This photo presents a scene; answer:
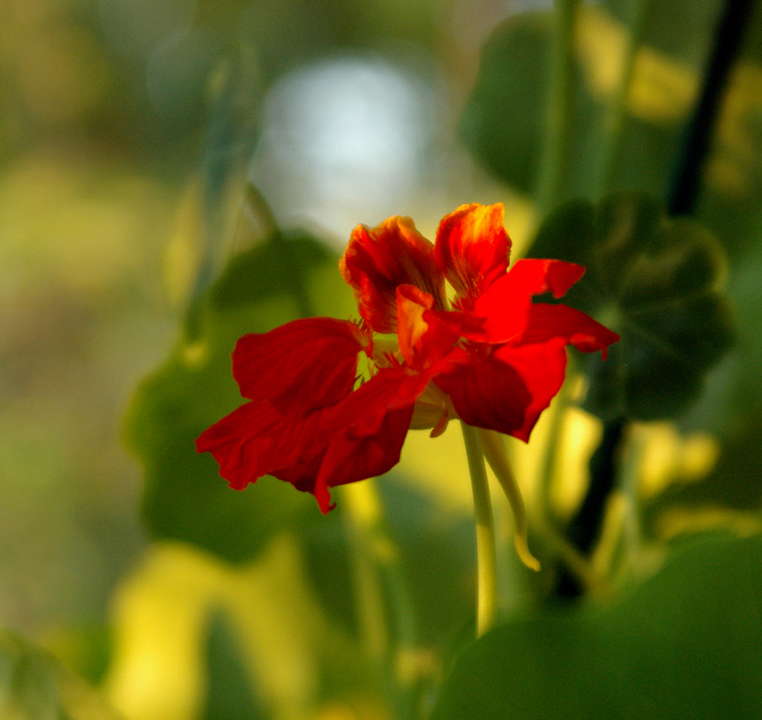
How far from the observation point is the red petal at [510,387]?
0.12 metres

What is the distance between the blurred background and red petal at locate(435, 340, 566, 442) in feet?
0.46

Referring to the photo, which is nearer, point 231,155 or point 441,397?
point 441,397

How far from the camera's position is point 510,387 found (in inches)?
5.0

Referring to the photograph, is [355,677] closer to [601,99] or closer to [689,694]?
[689,694]

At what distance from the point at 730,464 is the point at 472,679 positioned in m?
0.23

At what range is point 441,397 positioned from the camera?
0.49 ft

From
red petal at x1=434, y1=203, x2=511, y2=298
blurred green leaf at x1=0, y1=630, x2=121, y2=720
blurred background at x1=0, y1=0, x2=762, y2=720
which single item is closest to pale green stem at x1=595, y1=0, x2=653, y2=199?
blurred background at x1=0, y1=0, x2=762, y2=720

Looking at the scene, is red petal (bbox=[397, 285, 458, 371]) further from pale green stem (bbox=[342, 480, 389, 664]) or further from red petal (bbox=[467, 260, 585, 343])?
pale green stem (bbox=[342, 480, 389, 664])

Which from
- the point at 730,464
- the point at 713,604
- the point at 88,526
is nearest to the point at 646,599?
the point at 713,604

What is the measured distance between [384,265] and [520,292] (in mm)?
48

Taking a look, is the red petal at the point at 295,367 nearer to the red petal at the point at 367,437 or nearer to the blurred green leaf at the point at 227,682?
the red petal at the point at 367,437

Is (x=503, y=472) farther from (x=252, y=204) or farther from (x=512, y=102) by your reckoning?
(x=512, y=102)

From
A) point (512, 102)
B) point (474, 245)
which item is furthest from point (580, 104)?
point (474, 245)

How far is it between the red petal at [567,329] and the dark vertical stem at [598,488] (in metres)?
0.11
